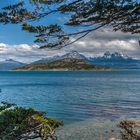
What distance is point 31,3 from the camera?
15734 mm

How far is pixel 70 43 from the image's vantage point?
16469 millimetres

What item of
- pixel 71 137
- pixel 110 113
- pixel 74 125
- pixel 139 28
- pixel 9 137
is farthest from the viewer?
pixel 110 113

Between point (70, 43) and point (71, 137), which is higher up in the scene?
point (70, 43)

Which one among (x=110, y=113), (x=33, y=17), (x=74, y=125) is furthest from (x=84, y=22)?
(x=110, y=113)

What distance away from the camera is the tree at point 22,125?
11555 millimetres

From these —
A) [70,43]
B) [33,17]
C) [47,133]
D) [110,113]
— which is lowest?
[110,113]

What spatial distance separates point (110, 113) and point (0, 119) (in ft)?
91.9

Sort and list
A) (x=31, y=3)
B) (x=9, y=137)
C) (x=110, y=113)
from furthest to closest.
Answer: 1. (x=110, y=113)
2. (x=31, y=3)
3. (x=9, y=137)

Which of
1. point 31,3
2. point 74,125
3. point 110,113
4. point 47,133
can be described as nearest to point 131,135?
point 47,133

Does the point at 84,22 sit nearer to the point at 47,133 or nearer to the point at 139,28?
the point at 139,28

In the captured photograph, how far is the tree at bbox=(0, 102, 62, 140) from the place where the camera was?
455 inches

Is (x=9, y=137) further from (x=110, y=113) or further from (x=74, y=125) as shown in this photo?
(x=110, y=113)

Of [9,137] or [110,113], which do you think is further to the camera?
[110,113]

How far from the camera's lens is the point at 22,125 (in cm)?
1155
